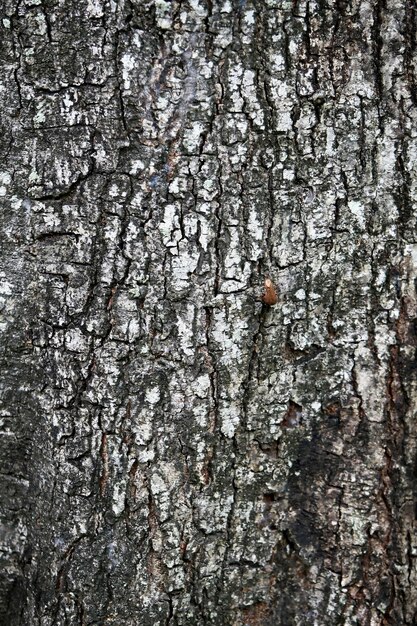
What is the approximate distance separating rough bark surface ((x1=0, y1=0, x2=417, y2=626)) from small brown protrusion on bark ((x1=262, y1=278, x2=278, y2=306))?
0.01 metres

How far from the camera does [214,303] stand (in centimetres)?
151

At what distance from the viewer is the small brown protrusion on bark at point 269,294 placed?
1511 mm

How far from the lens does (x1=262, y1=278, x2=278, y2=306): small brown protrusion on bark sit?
59.5 inches

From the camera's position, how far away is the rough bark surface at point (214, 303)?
146cm

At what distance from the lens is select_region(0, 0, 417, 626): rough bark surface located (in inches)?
57.3

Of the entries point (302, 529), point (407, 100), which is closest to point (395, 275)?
point (407, 100)

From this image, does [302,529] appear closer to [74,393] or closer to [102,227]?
[74,393]

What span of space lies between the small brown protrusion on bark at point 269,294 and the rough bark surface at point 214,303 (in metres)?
0.01

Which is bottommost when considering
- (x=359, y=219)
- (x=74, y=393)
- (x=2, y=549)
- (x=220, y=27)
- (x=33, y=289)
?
(x=2, y=549)

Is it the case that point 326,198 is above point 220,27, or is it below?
below

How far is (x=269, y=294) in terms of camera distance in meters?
1.51

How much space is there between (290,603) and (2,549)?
710mm

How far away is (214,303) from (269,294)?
12 cm

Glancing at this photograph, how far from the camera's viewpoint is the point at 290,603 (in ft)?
5.10
